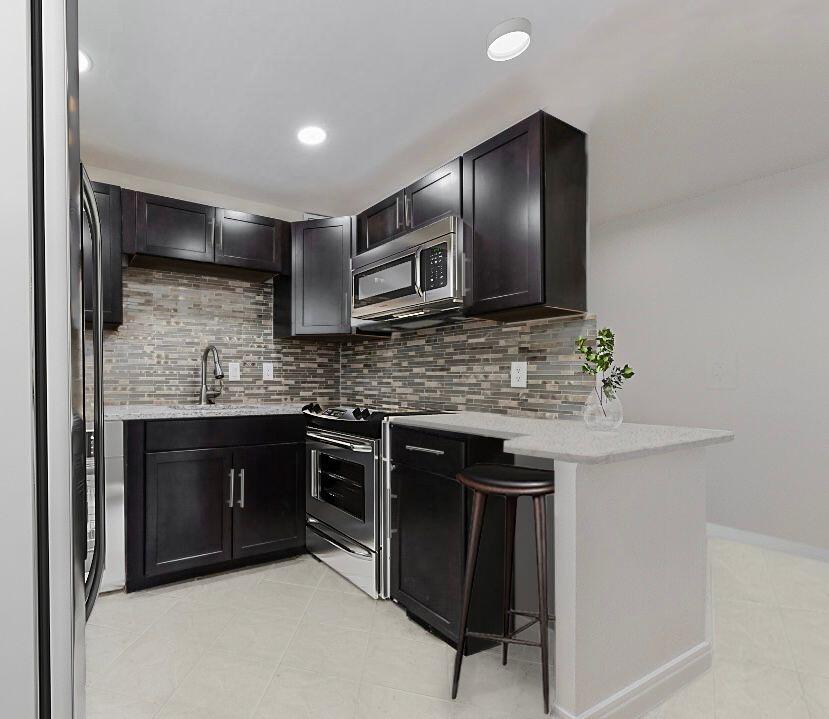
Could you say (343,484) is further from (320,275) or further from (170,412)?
(320,275)

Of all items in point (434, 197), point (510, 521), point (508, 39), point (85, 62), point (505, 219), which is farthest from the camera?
point (434, 197)

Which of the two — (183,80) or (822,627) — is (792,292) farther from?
(183,80)

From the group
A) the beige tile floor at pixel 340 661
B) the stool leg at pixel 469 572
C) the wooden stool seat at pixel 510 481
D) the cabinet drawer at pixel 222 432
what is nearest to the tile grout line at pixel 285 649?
the beige tile floor at pixel 340 661

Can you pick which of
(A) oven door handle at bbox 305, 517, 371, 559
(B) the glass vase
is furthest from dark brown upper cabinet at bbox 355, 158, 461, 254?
(A) oven door handle at bbox 305, 517, 371, 559

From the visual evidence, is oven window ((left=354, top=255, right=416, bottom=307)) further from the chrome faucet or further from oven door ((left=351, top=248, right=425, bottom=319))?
the chrome faucet

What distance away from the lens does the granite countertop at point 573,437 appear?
4.46 ft

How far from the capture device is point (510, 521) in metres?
1.80

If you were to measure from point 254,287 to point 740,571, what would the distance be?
3490 mm

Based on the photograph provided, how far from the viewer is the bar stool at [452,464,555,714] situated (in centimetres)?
153

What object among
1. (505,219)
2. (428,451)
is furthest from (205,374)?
(505,219)

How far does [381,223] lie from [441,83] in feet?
2.93

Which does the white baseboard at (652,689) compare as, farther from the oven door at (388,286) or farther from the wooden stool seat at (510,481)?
the oven door at (388,286)

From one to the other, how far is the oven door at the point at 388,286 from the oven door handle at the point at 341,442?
75 centimetres

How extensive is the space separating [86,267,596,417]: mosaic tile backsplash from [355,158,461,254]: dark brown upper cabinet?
24.5 inches
